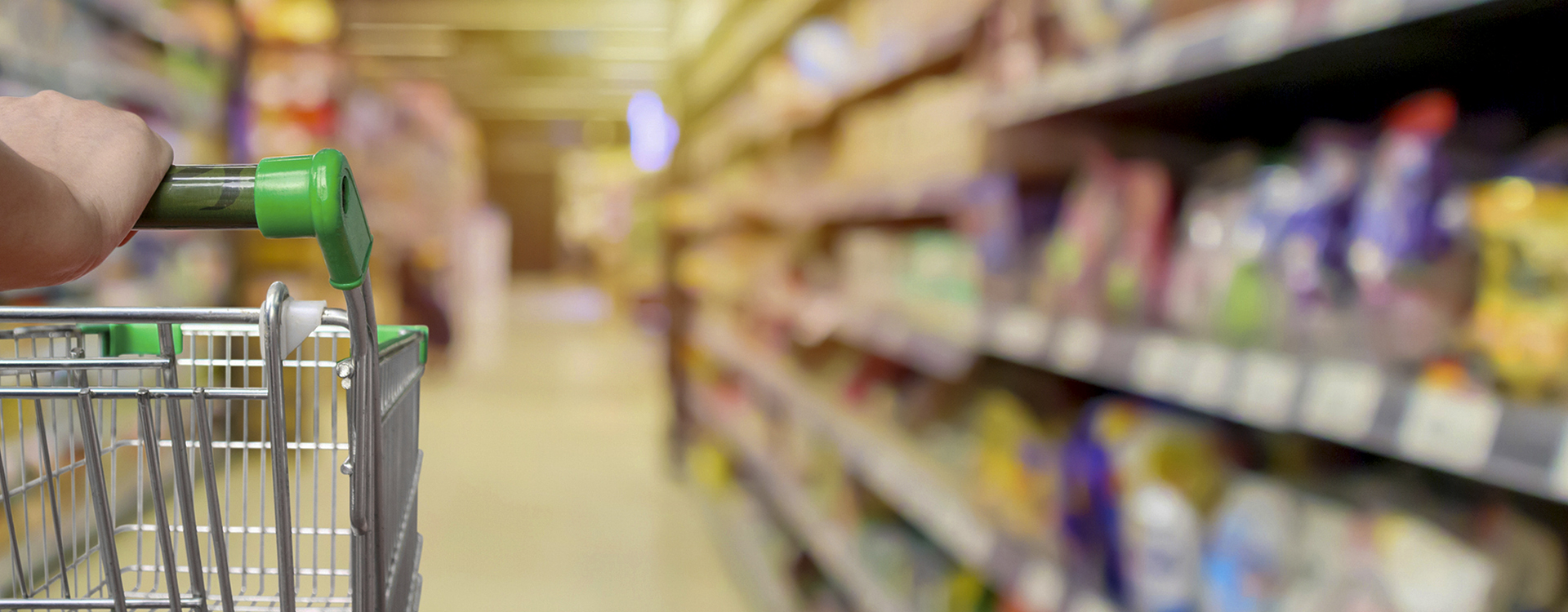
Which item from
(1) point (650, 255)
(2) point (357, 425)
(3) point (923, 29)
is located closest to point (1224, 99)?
(3) point (923, 29)

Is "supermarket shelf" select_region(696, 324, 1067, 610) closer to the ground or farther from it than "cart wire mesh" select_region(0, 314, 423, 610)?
closer to the ground

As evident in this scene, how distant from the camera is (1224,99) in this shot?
129 centimetres

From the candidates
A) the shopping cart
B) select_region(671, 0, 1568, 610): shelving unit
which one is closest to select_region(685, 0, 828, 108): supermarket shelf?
select_region(671, 0, 1568, 610): shelving unit

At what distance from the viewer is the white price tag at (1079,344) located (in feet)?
3.92

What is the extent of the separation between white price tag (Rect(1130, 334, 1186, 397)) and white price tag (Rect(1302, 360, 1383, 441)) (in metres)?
0.19

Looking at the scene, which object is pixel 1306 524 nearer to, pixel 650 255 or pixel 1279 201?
pixel 1279 201

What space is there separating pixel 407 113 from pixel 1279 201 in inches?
327

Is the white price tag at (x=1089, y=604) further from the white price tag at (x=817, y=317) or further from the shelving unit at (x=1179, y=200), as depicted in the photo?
the white price tag at (x=817, y=317)

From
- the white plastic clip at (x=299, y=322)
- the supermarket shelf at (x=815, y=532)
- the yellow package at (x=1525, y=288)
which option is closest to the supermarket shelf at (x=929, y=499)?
the supermarket shelf at (x=815, y=532)

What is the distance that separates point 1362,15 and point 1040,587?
0.80m

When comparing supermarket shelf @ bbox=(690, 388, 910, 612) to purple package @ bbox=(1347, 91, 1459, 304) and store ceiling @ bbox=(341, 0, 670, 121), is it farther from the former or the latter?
store ceiling @ bbox=(341, 0, 670, 121)

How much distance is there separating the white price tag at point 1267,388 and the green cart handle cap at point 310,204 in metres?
0.75

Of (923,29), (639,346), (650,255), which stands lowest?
(639,346)

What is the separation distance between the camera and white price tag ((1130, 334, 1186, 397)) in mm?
1042
